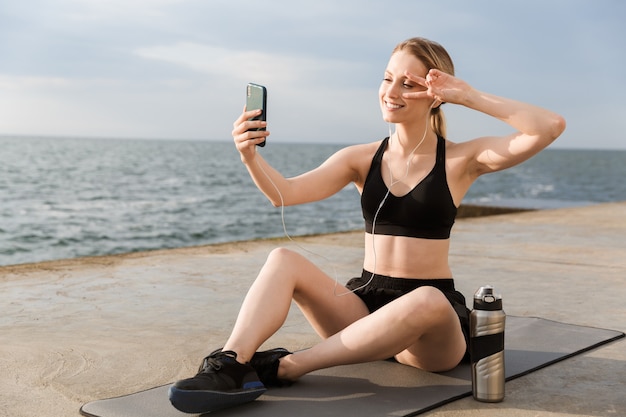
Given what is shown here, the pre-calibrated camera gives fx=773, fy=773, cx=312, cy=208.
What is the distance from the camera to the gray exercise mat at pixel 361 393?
246 centimetres

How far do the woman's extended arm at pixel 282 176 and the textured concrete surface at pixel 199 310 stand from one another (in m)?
0.76

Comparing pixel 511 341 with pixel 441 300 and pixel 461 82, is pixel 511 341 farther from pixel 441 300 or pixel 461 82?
pixel 461 82

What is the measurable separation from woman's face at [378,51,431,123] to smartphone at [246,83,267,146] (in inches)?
20.4

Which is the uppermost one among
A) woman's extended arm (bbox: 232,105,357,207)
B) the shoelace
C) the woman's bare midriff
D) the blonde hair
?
the blonde hair

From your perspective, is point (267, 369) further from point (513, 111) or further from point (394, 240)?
point (513, 111)

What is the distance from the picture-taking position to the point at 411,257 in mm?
2809

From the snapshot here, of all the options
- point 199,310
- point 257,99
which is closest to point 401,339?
point 257,99

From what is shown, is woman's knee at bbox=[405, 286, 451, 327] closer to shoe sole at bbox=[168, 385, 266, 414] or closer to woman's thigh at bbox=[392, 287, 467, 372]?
woman's thigh at bbox=[392, 287, 467, 372]

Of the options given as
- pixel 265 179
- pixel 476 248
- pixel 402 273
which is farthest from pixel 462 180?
pixel 476 248

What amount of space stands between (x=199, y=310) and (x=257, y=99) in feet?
5.93

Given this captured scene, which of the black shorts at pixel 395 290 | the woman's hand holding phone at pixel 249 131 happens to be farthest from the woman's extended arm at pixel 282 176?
the black shorts at pixel 395 290

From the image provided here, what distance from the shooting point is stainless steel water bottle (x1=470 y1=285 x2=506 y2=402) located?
2.48 metres

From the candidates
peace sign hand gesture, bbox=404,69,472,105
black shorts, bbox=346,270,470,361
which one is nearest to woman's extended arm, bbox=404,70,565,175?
peace sign hand gesture, bbox=404,69,472,105

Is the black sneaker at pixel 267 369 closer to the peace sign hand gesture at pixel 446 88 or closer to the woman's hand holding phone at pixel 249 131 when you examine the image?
the woman's hand holding phone at pixel 249 131
